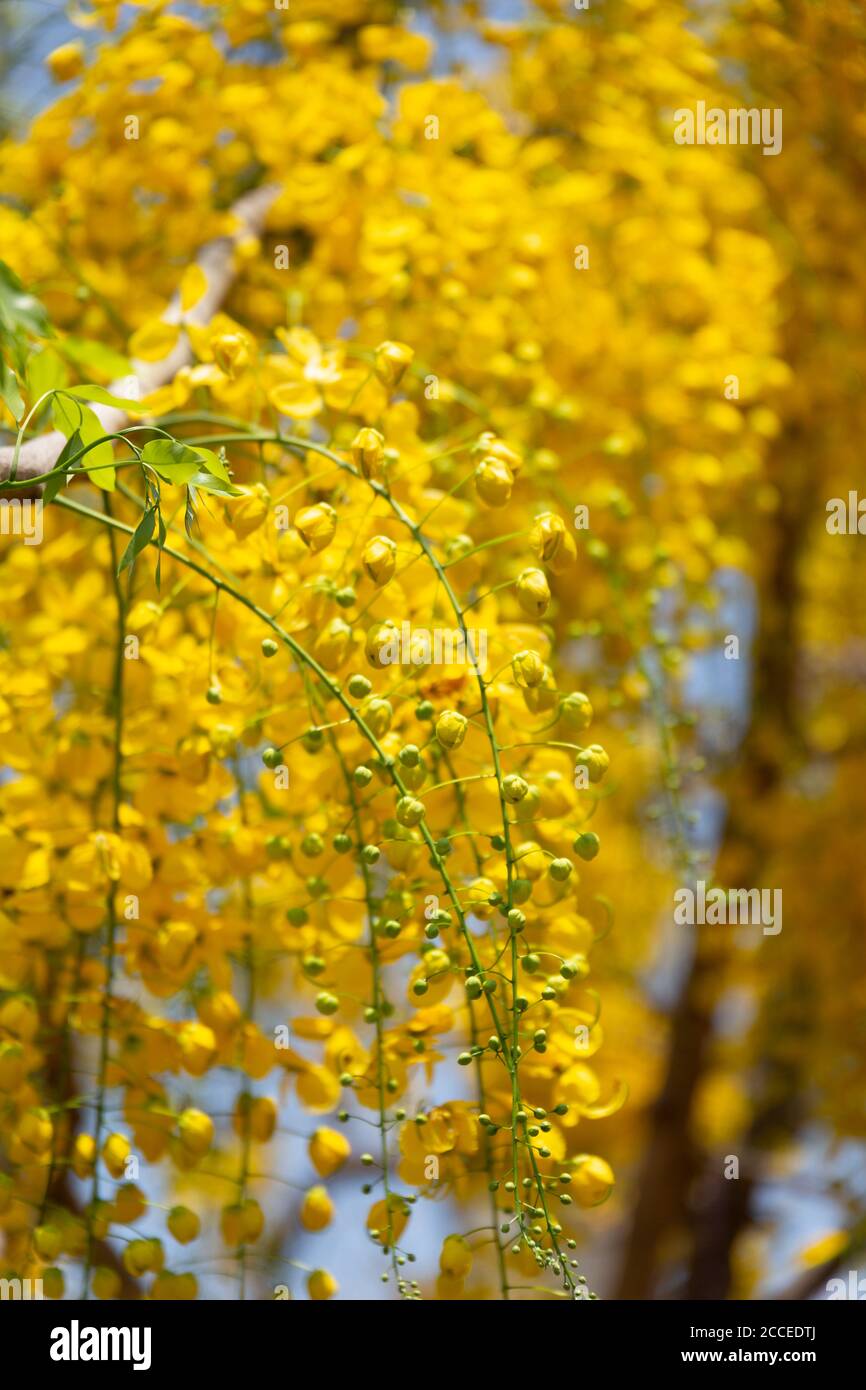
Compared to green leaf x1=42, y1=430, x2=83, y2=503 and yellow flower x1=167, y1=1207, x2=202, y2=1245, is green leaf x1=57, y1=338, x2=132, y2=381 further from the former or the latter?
yellow flower x1=167, y1=1207, x2=202, y2=1245

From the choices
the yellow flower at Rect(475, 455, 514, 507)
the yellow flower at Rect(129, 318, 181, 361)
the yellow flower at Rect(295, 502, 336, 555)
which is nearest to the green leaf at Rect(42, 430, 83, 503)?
the yellow flower at Rect(295, 502, 336, 555)

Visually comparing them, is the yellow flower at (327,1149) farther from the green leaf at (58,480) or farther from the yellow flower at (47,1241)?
the green leaf at (58,480)

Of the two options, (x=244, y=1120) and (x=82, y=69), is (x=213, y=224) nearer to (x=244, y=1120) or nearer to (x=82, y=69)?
(x=82, y=69)

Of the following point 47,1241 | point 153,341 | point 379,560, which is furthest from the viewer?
point 153,341

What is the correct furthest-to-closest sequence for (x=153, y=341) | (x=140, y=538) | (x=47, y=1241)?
(x=153, y=341)
(x=47, y=1241)
(x=140, y=538)

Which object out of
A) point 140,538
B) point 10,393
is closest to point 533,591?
point 140,538

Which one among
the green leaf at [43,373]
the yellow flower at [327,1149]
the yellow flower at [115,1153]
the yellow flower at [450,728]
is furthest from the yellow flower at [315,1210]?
the green leaf at [43,373]

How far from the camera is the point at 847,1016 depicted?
2.34 meters

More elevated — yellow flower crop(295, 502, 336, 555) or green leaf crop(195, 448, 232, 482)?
yellow flower crop(295, 502, 336, 555)

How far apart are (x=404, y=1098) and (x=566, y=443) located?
34.2 inches

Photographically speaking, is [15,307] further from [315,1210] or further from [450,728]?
[315,1210]

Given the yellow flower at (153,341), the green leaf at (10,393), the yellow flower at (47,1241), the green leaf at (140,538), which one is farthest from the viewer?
the yellow flower at (153,341)
